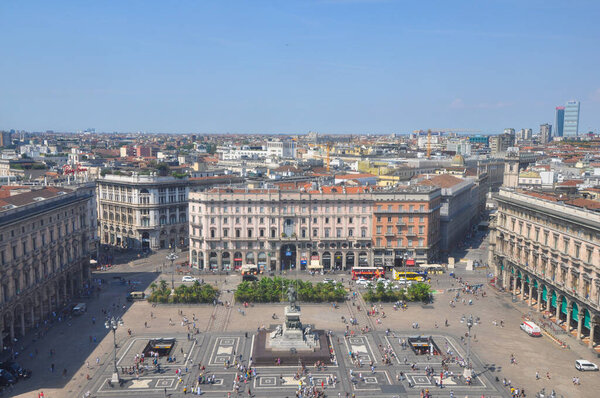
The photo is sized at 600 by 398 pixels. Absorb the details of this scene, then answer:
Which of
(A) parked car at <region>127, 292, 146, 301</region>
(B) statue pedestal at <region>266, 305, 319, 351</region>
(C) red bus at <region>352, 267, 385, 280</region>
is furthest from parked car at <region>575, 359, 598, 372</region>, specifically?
(A) parked car at <region>127, 292, 146, 301</region>

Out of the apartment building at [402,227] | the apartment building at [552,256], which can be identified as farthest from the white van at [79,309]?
the apartment building at [552,256]

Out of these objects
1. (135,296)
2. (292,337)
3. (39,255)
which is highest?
(39,255)

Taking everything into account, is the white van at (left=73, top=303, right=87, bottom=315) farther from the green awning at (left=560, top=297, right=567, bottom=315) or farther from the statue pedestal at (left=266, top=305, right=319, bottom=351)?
the green awning at (left=560, top=297, right=567, bottom=315)

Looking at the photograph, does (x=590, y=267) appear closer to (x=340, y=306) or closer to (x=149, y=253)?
(x=340, y=306)

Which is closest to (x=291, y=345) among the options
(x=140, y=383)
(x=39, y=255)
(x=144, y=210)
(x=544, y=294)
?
(x=140, y=383)

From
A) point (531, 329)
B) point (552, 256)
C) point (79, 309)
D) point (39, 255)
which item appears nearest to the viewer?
point (531, 329)

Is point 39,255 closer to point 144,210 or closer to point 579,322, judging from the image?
point 144,210

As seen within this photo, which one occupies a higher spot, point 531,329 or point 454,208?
point 454,208
